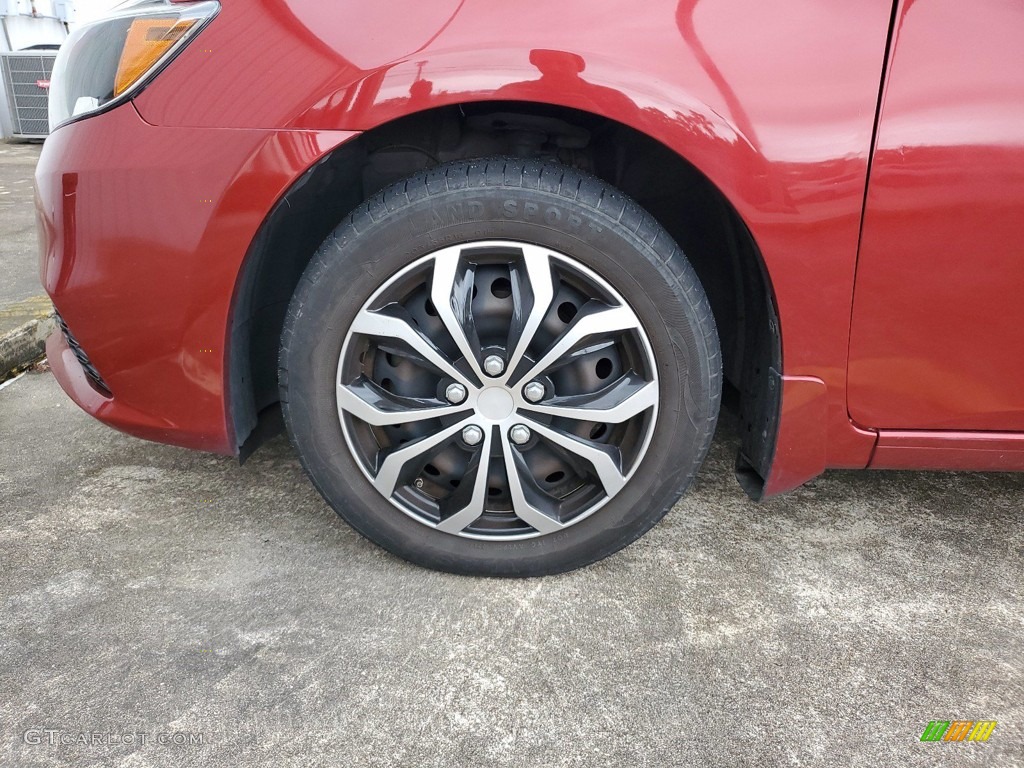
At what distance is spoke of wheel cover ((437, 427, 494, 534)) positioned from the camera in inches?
60.9

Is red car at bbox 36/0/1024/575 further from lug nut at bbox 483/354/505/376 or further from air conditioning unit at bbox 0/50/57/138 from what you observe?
air conditioning unit at bbox 0/50/57/138

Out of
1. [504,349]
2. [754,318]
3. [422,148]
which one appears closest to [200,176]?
[422,148]

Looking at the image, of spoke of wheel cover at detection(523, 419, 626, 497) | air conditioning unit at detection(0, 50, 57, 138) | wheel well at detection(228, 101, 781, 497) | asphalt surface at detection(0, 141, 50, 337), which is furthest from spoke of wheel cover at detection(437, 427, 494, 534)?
air conditioning unit at detection(0, 50, 57, 138)

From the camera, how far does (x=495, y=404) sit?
153 centimetres

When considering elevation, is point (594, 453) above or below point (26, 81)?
above

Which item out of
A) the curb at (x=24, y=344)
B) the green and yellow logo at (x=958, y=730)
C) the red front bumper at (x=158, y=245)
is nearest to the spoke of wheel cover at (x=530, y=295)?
the red front bumper at (x=158, y=245)

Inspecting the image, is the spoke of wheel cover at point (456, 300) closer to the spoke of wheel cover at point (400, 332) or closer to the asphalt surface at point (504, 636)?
the spoke of wheel cover at point (400, 332)

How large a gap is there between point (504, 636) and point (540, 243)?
2.60ft

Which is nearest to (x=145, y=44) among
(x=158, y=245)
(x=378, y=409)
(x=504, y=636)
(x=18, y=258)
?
(x=158, y=245)

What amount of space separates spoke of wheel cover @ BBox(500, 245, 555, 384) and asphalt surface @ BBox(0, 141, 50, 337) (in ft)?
7.61

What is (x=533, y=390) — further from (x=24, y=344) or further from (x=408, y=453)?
(x=24, y=344)

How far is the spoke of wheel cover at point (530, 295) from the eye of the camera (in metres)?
1.45

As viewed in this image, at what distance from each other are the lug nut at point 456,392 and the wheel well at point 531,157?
483 millimetres

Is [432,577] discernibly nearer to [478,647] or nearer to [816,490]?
[478,647]
